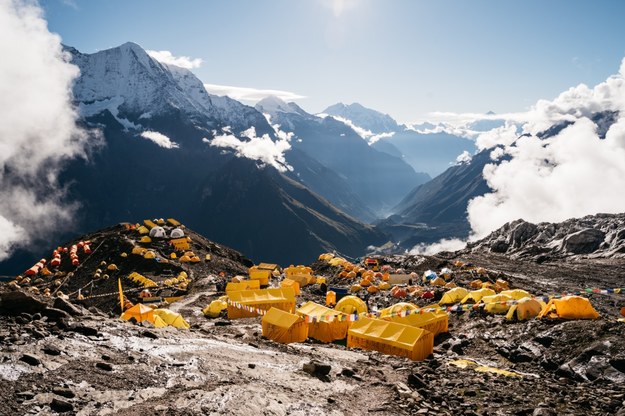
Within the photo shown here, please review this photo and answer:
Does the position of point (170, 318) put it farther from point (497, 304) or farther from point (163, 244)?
point (163, 244)

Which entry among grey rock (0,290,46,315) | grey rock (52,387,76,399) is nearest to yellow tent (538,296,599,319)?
grey rock (52,387,76,399)

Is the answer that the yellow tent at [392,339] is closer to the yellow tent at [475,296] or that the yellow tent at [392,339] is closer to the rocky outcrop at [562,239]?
the yellow tent at [475,296]

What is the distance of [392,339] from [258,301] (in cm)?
1712

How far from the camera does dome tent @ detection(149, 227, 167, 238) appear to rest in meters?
81.1

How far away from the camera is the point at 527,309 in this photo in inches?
1089

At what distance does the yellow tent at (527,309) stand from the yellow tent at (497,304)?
6.40 feet

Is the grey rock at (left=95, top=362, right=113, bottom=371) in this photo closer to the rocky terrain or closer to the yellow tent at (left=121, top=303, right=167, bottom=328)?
the rocky terrain

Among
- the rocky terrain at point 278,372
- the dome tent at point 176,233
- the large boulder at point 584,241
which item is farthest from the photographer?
the large boulder at point 584,241

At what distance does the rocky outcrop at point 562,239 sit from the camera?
→ 10675 cm

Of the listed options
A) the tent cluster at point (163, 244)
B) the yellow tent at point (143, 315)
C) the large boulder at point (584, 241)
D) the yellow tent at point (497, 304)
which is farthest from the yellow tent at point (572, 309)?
the large boulder at point (584, 241)

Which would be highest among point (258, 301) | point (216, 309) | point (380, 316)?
point (380, 316)

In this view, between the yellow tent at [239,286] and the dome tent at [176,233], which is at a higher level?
the dome tent at [176,233]

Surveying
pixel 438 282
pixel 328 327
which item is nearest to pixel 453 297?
pixel 328 327

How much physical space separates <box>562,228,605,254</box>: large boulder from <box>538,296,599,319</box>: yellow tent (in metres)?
100
